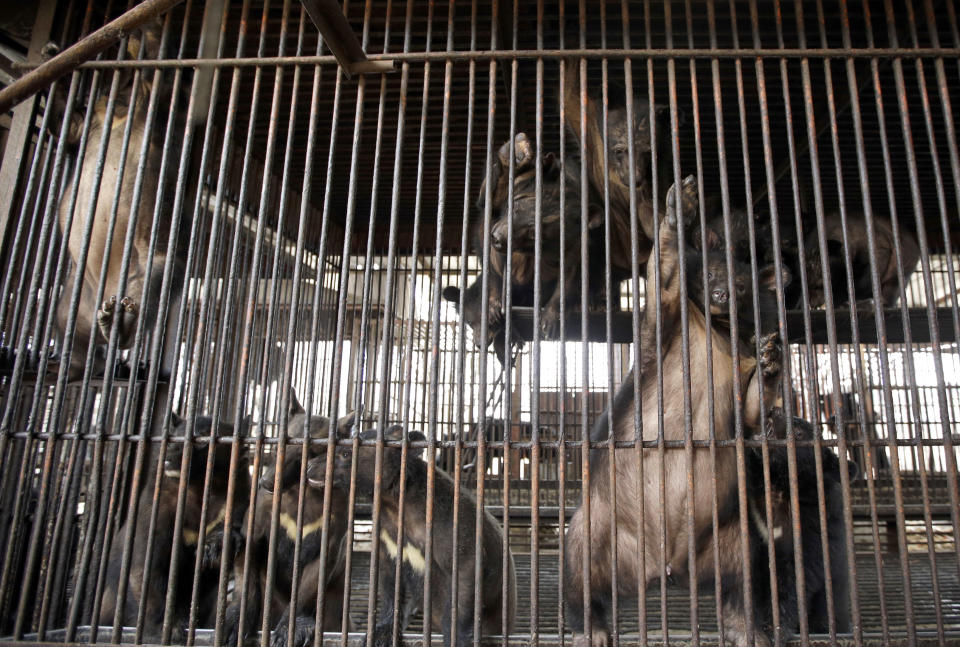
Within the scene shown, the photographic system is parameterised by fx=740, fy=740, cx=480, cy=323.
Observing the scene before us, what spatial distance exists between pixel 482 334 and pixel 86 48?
2256mm

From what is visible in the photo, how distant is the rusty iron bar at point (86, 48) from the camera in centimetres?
307

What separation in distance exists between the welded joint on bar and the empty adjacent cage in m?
0.04

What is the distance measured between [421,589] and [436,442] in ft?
4.76

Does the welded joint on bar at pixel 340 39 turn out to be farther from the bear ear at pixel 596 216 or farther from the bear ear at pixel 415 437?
the bear ear at pixel 596 216

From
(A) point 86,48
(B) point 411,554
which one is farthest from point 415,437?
(A) point 86,48

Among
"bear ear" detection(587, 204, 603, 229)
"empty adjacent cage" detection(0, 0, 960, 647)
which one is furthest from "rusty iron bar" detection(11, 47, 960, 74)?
"bear ear" detection(587, 204, 603, 229)

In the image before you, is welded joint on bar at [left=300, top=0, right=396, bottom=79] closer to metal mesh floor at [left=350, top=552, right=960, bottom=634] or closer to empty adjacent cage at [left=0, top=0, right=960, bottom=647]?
empty adjacent cage at [left=0, top=0, right=960, bottom=647]

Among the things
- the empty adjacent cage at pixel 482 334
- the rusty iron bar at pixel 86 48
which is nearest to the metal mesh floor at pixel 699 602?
the empty adjacent cage at pixel 482 334

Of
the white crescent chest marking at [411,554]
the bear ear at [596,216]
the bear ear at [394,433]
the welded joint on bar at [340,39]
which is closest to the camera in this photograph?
the welded joint on bar at [340,39]

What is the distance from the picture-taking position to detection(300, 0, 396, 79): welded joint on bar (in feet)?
11.5

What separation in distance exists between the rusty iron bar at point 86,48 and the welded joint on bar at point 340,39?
0.62 meters

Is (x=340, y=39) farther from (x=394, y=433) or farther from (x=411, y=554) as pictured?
(x=411, y=554)

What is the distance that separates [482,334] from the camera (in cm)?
390

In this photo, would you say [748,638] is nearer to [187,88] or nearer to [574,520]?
[574,520]
